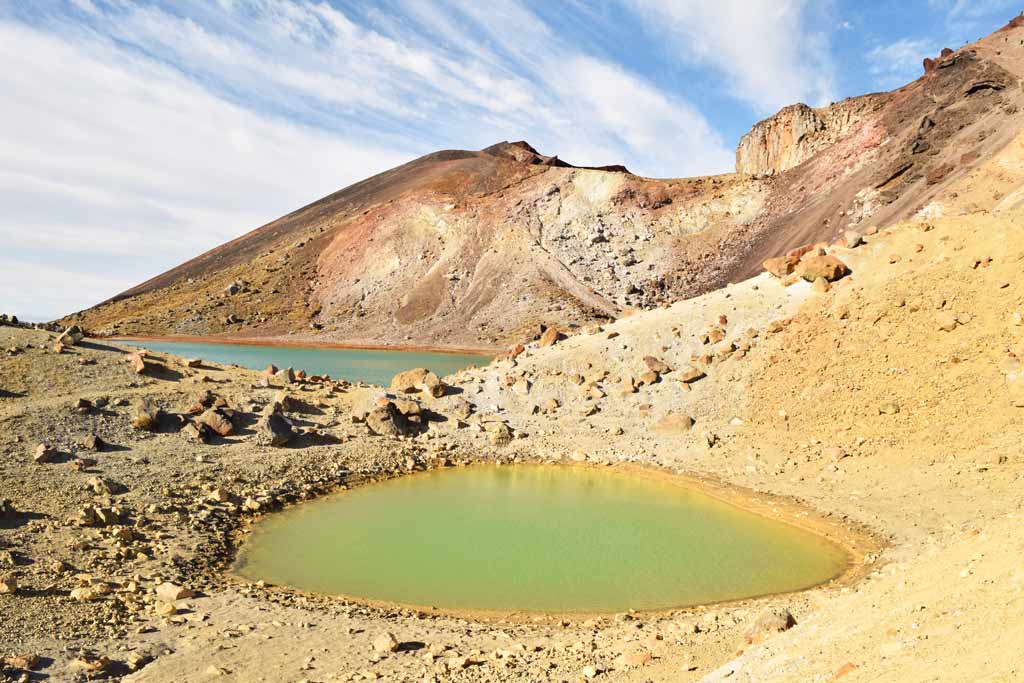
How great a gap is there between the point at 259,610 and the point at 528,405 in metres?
15.2

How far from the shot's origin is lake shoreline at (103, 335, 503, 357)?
200 feet

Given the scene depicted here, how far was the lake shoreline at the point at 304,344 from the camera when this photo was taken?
200 ft

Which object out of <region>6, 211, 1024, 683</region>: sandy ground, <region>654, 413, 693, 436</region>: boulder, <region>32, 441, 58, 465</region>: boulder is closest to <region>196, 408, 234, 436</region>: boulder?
<region>6, 211, 1024, 683</region>: sandy ground

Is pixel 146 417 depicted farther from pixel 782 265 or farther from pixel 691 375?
pixel 782 265

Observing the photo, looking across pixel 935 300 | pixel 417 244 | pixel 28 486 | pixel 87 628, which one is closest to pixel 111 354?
pixel 28 486

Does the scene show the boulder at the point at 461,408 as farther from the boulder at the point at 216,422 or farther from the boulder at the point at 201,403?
the boulder at the point at 201,403

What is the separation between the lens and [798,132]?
73.3 m

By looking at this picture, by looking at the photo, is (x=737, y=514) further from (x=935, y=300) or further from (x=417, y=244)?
(x=417, y=244)

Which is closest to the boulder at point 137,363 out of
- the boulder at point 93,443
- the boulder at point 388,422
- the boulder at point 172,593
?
the boulder at point 93,443

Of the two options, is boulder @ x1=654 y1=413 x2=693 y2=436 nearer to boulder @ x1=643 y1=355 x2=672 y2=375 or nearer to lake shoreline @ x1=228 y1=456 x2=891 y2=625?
lake shoreline @ x1=228 y1=456 x2=891 y2=625

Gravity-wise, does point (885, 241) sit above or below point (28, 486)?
above

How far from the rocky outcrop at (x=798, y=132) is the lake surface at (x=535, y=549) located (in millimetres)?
64392

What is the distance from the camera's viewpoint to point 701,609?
1158 centimetres

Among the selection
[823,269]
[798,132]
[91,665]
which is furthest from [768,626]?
[798,132]
